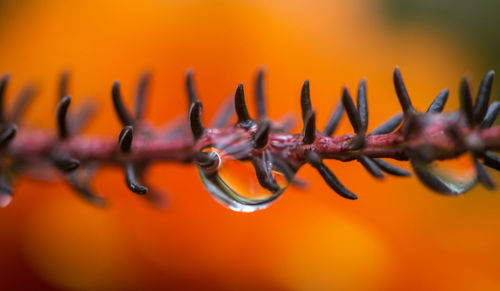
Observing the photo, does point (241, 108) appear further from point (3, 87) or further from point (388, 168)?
point (3, 87)

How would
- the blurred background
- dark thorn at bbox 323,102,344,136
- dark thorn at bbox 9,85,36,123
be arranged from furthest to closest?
the blurred background → dark thorn at bbox 9,85,36,123 → dark thorn at bbox 323,102,344,136

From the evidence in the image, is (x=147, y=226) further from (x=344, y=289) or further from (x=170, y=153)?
(x=170, y=153)

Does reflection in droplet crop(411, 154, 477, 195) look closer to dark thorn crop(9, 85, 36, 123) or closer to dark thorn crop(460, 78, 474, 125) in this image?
dark thorn crop(460, 78, 474, 125)

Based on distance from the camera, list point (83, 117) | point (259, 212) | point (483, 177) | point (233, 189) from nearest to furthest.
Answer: point (483, 177), point (233, 189), point (83, 117), point (259, 212)

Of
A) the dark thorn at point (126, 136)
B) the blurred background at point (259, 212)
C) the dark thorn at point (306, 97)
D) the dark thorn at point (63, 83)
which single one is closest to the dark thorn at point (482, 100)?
the dark thorn at point (306, 97)

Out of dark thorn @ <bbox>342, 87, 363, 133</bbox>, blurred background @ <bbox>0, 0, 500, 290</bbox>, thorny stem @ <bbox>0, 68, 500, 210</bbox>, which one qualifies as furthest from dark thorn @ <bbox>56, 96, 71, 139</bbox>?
blurred background @ <bbox>0, 0, 500, 290</bbox>

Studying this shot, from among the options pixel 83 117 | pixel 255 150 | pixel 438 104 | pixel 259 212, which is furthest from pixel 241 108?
pixel 259 212

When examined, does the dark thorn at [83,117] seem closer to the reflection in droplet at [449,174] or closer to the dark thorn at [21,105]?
the dark thorn at [21,105]
